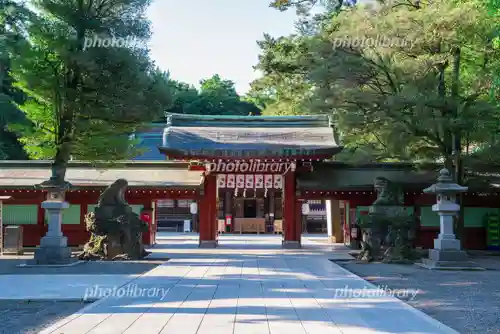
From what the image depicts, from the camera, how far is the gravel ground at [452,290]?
24.6ft

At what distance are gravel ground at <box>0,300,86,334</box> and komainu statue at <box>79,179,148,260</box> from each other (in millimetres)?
7130

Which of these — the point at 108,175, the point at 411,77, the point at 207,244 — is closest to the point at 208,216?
the point at 207,244

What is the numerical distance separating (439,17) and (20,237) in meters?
16.1

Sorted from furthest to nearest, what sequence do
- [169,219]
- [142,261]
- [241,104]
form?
[241,104]
[169,219]
[142,261]

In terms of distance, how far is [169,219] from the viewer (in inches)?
1398

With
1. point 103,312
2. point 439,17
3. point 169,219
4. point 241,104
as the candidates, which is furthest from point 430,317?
point 241,104

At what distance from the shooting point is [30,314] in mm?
7719

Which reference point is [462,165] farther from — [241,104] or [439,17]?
[241,104]

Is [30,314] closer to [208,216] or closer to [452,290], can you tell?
[452,290]

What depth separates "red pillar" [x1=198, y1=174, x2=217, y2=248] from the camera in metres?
20.7

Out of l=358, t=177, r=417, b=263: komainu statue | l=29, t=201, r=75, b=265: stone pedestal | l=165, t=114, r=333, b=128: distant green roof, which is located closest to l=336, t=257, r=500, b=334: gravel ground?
l=358, t=177, r=417, b=263: komainu statue
